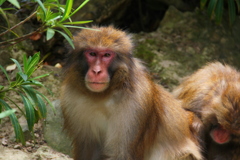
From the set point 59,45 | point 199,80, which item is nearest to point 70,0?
point 199,80

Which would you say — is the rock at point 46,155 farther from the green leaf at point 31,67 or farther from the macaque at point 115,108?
the green leaf at point 31,67

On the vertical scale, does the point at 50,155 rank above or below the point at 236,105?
below

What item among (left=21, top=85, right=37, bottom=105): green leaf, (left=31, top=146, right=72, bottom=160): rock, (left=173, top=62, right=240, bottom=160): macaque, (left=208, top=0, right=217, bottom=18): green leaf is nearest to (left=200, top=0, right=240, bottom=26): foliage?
(left=208, top=0, right=217, bottom=18): green leaf

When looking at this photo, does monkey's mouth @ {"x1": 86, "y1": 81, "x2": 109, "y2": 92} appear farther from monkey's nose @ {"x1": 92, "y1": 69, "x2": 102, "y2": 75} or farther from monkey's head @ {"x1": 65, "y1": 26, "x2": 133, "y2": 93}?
monkey's nose @ {"x1": 92, "y1": 69, "x2": 102, "y2": 75}

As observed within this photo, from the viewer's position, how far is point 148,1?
9.75 m

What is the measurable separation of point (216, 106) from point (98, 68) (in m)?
1.71

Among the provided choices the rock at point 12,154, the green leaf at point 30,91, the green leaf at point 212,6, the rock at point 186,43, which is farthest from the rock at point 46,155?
the green leaf at point 212,6

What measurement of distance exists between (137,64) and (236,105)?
1.34 m

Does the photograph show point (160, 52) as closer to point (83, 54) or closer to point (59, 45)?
point (59, 45)

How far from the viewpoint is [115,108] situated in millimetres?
4707

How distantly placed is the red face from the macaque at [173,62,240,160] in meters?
1.58

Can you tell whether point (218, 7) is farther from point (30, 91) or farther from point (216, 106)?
point (30, 91)

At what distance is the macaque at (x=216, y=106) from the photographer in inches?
192

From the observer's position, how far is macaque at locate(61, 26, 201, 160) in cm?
452
